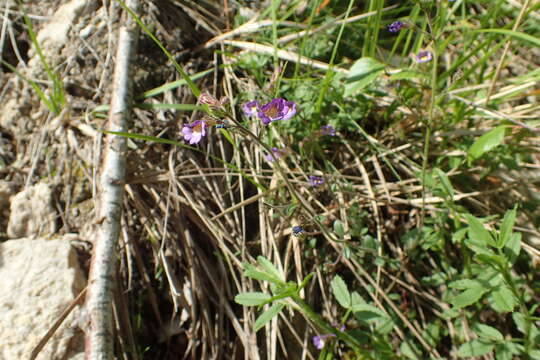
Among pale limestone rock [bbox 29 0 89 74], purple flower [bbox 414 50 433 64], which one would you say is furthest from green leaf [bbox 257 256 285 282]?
pale limestone rock [bbox 29 0 89 74]

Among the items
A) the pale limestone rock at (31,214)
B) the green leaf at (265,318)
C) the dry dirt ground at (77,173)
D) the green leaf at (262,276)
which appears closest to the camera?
the green leaf at (265,318)

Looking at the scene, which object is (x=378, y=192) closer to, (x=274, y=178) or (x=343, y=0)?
(x=274, y=178)

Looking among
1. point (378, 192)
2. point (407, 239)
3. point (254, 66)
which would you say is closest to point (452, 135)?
point (378, 192)

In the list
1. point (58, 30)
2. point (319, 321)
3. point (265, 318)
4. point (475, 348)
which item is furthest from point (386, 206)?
point (58, 30)

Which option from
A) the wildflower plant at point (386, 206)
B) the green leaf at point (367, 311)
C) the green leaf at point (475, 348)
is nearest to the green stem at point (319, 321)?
the wildflower plant at point (386, 206)

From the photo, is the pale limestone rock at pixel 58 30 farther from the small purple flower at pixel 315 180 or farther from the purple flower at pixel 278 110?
the small purple flower at pixel 315 180

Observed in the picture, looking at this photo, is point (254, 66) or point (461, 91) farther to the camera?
point (254, 66)
